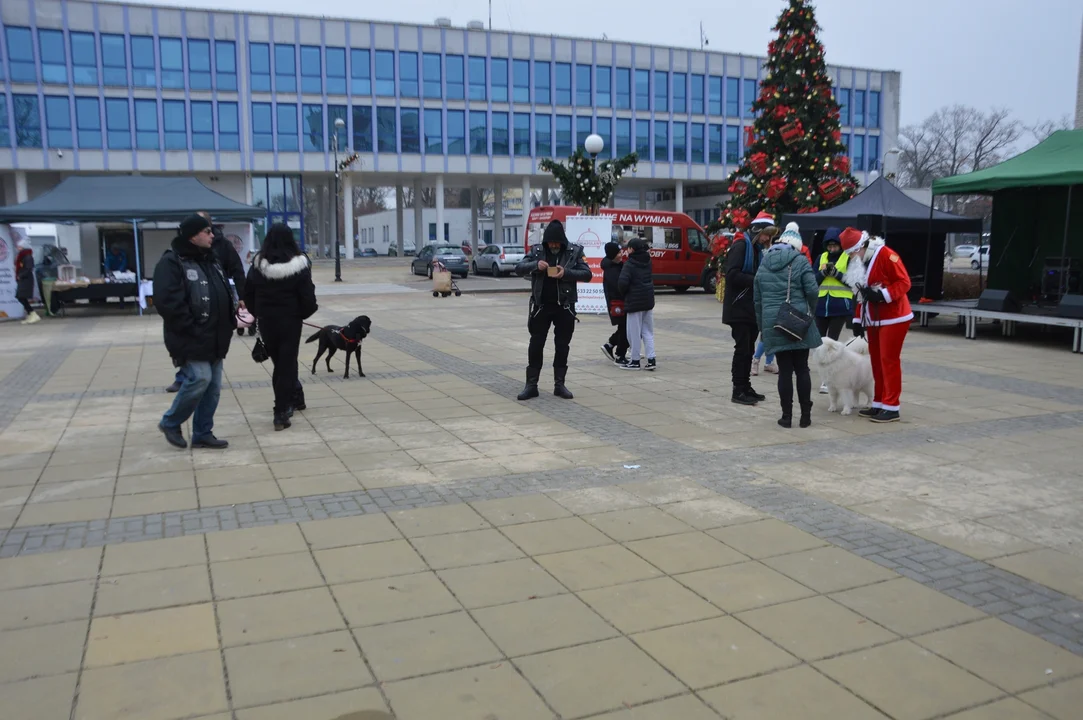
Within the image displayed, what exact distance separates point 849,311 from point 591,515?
209 inches

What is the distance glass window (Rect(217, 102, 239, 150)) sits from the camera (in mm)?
Result: 46062

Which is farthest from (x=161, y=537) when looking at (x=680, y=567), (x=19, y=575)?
(x=680, y=567)

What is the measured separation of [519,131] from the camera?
51.3m

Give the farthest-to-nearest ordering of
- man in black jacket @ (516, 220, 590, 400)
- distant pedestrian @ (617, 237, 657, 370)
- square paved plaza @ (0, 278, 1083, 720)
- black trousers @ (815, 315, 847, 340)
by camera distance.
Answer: distant pedestrian @ (617, 237, 657, 370), black trousers @ (815, 315, 847, 340), man in black jacket @ (516, 220, 590, 400), square paved plaza @ (0, 278, 1083, 720)

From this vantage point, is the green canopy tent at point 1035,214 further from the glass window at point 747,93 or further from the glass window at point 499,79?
the glass window at point 747,93

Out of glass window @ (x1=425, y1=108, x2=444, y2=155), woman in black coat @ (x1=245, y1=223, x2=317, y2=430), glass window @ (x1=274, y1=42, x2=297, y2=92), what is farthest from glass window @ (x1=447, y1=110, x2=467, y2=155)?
woman in black coat @ (x1=245, y1=223, x2=317, y2=430)

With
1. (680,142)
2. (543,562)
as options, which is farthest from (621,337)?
(680,142)

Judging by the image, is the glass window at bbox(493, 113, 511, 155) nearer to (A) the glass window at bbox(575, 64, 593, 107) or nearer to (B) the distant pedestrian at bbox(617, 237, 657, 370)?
(A) the glass window at bbox(575, 64, 593, 107)

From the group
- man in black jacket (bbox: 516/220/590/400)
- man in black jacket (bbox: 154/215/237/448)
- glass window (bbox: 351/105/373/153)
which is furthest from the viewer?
glass window (bbox: 351/105/373/153)

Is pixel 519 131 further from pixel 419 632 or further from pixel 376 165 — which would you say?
pixel 419 632

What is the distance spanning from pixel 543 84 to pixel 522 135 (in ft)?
10.8

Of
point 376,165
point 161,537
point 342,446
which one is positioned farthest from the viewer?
point 376,165

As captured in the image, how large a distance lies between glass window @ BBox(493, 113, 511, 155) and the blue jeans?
45.9 m

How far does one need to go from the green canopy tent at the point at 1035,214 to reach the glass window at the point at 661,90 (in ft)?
130
